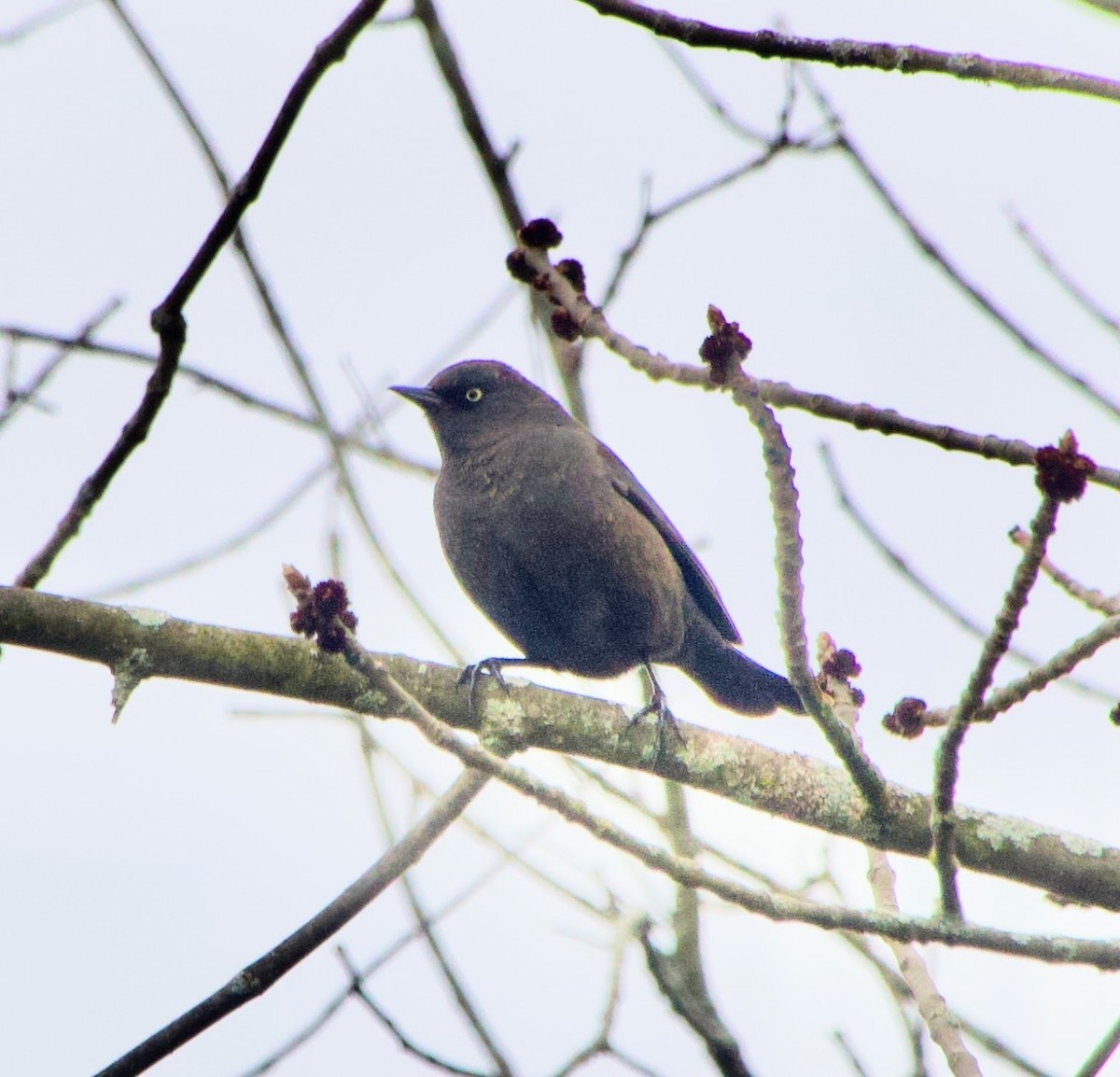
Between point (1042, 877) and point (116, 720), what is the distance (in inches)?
95.3

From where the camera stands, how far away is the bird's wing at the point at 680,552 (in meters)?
5.94

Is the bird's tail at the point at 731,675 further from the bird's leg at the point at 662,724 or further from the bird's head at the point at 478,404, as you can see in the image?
the bird's leg at the point at 662,724

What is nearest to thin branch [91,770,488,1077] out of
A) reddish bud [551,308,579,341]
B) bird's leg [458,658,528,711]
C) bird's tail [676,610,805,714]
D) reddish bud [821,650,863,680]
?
bird's leg [458,658,528,711]

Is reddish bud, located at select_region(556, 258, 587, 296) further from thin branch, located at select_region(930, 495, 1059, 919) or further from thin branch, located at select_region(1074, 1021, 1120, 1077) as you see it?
thin branch, located at select_region(1074, 1021, 1120, 1077)

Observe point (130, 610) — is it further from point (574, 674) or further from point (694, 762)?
point (574, 674)

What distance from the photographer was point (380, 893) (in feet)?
11.0

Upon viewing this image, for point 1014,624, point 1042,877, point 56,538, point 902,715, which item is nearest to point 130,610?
point 56,538

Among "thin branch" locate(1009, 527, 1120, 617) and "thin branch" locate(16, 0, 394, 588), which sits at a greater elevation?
"thin branch" locate(1009, 527, 1120, 617)

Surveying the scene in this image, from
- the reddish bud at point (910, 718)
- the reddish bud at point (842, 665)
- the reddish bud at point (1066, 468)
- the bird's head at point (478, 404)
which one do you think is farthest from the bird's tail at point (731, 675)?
the reddish bud at point (1066, 468)

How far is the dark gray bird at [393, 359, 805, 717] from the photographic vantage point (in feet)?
17.5

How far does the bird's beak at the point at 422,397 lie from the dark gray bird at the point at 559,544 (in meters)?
0.08

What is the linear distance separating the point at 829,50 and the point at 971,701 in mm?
1201

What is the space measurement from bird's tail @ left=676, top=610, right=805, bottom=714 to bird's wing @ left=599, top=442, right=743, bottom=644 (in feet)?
0.17

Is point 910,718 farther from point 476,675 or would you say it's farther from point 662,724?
point 476,675
